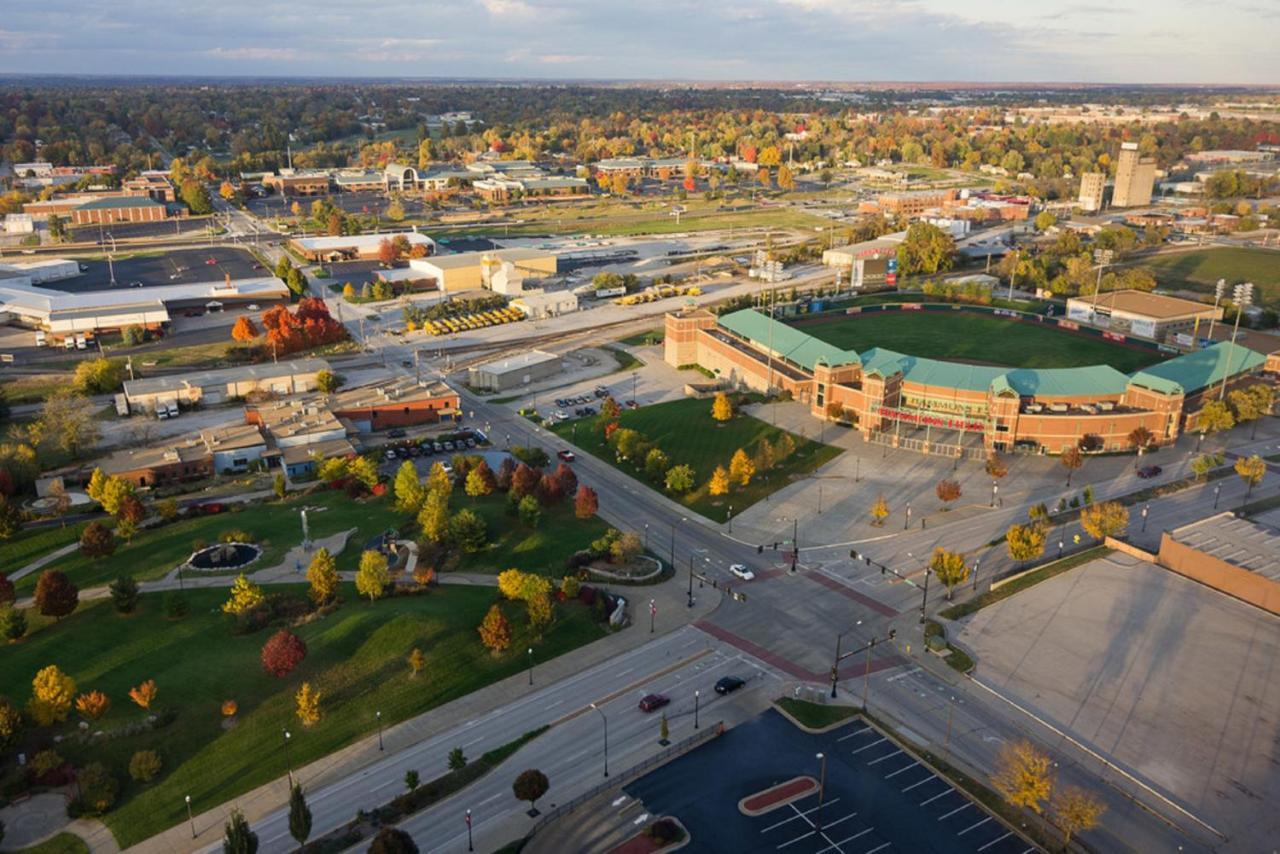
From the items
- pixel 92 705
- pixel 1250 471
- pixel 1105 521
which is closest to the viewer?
pixel 92 705

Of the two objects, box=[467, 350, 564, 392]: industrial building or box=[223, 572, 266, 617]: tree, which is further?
box=[467, 350, 564, 392]: industrial building

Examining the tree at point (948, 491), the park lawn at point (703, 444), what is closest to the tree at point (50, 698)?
the park lawn at point (703, 444)

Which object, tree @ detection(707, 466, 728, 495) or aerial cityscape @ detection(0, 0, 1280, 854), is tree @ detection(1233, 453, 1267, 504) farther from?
tree @ detection(707, 466, 728, 495)

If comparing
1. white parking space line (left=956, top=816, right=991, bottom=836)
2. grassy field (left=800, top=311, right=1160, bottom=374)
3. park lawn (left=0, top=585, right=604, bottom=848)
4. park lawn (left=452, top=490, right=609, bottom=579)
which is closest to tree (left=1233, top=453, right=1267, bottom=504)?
grassy field (left=800, top=311, right=1160, bottom=374)

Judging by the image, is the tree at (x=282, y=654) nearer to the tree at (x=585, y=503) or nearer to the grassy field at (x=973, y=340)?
the tree at (x=585, y=503)

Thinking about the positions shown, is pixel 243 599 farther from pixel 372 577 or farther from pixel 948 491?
pixel 948 491

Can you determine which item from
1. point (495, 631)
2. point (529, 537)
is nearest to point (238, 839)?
point (495, 631)
